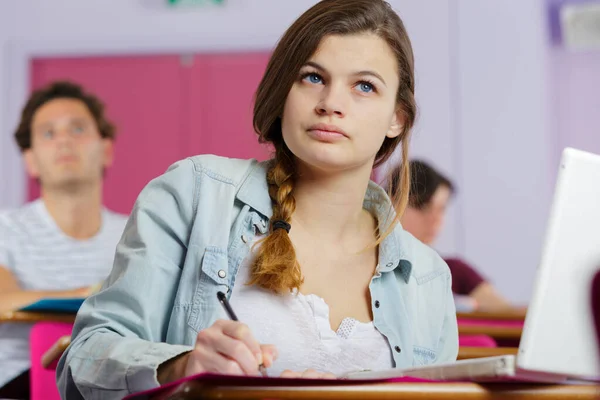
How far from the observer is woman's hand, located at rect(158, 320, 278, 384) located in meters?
1.01

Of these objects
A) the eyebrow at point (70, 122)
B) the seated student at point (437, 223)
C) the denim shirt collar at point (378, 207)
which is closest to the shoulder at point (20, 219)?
the eyebrow at point (70, 122)

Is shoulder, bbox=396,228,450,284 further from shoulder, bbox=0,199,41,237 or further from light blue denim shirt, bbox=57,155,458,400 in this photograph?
shoulder, bbox=0,199,41,237

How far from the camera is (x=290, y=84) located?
1.49 m

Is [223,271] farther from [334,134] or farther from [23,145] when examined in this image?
[23,145]

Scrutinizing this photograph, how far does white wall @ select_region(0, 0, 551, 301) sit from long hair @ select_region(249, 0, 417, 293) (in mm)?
4213

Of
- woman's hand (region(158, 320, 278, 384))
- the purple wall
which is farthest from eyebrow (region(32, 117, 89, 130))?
the purple wall

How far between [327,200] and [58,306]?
32.9 inches

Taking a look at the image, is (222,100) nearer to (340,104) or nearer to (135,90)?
(135,90)

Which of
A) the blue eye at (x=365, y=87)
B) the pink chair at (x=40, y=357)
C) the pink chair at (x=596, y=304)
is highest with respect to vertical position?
the blue eye at (x=365, y=87)

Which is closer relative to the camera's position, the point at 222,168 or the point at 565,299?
the point at 565,299

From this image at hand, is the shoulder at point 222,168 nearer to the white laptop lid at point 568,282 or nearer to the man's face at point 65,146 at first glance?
the white laptop lid at point 568,282

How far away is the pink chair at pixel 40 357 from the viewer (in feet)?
6.57

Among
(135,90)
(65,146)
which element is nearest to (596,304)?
(65,146)

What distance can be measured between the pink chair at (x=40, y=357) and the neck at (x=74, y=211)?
51.9 inches
